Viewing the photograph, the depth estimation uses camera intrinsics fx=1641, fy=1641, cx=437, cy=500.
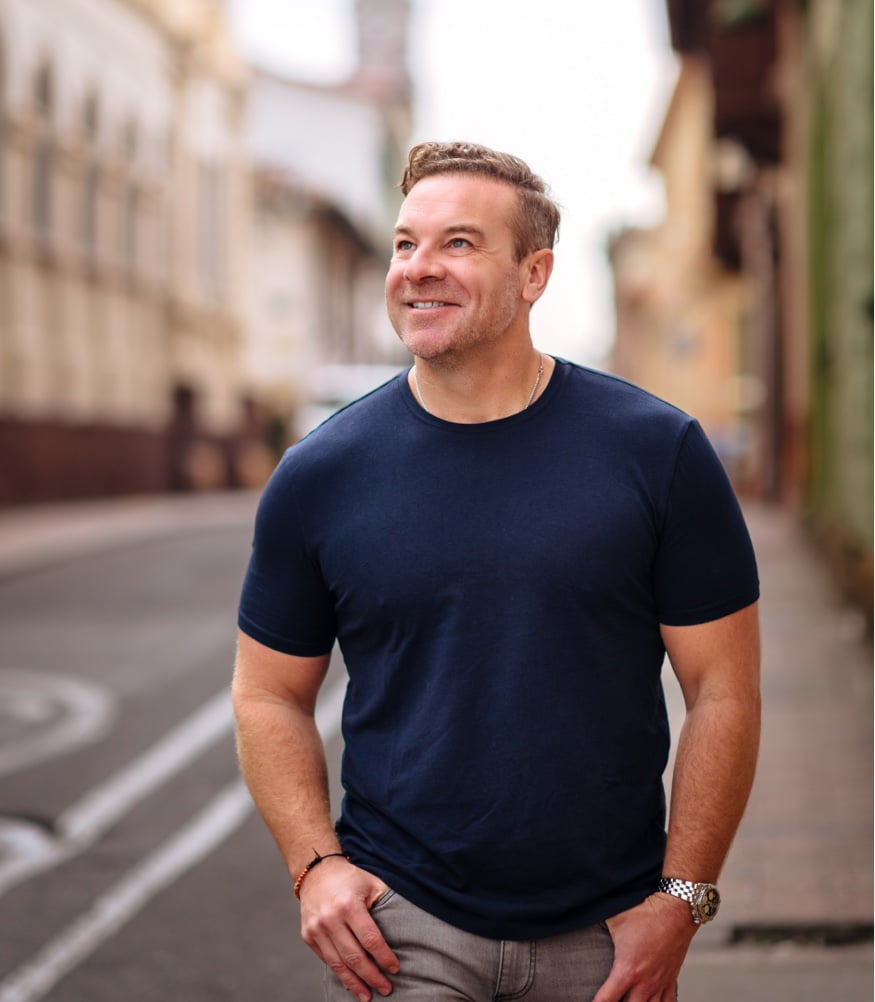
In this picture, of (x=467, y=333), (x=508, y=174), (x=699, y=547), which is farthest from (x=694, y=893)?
(x=508, y=174)

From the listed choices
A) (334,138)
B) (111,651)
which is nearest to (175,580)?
(111,651)

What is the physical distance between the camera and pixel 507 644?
8.27 ft

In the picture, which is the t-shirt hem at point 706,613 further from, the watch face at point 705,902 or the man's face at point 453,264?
the man's face at point 453,264

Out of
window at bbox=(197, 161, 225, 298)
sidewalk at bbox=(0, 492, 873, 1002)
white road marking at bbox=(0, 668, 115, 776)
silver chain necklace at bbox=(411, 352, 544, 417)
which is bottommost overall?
white road marking at bbox=(0, 668, 115, 776)

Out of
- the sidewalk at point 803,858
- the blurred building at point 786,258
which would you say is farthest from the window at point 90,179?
the sidewalk at point 803,858

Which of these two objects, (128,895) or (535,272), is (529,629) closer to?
(535,272)

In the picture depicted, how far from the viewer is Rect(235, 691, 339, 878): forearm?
8.79ft

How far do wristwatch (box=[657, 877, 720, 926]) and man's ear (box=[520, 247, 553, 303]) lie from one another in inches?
37.8

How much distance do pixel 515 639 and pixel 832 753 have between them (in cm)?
506

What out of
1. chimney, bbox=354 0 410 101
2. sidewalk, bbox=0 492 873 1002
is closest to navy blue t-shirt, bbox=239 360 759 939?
sidewalk, bbox=0 492 873 1002

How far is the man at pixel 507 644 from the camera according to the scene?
251cm

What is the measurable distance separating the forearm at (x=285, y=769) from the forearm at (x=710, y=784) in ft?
1.83

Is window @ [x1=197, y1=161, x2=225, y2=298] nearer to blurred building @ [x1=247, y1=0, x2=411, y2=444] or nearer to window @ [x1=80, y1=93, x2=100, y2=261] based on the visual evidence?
blurred building @ [x1=247, y1=0, x2=411, y2=444]

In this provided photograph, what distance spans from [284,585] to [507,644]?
1.34 ft
